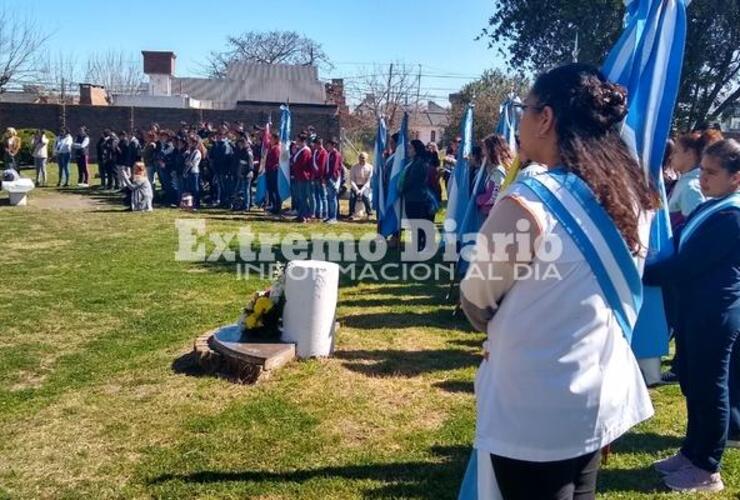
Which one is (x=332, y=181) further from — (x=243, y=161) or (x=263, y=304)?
(x=263, y=304)

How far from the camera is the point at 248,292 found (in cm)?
836

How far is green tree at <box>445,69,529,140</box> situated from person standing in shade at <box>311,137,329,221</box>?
19.1 m

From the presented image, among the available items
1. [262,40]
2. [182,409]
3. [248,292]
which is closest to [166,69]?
[262,40]

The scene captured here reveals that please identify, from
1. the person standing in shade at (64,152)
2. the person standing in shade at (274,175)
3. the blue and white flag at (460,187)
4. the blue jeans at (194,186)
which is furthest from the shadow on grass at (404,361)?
the person standing in shade at (64,152)

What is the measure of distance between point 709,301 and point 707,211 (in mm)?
488

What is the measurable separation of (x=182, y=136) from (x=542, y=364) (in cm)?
1672

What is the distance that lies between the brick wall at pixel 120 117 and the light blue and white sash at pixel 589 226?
99.5 ft

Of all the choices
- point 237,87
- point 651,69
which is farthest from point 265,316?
point 237,87

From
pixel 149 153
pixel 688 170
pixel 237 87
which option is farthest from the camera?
pixel 237 87

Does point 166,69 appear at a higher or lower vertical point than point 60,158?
higher

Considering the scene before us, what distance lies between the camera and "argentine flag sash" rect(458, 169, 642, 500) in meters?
1.83

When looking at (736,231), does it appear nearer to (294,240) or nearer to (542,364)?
(542,364)

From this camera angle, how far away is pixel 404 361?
6.03 meters

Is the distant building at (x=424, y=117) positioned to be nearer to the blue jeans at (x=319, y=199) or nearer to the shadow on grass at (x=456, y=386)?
the blue jeans at (x=319, y=199)
